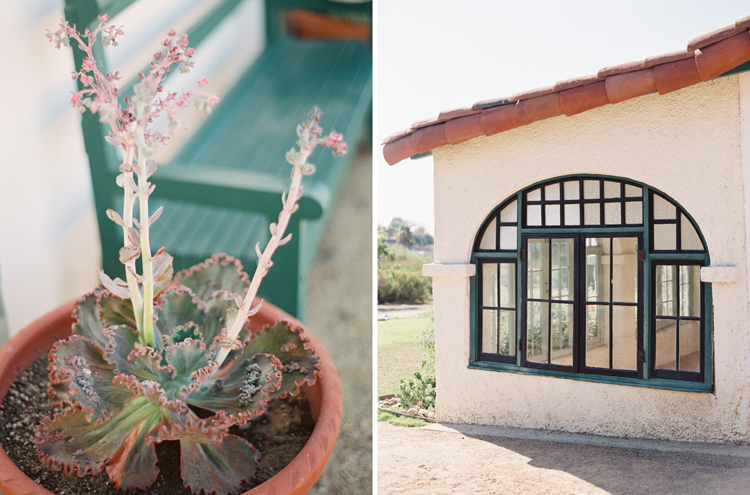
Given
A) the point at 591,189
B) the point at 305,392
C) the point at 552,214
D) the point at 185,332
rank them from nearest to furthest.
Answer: the point at 185,332 → the point at 305,392 → the point at 591,189 → the point at 552,214

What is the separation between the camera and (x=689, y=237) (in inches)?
122

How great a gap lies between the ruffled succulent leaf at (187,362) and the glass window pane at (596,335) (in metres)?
3.04

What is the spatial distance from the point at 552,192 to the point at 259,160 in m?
2.25

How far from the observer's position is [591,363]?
13.0 feet

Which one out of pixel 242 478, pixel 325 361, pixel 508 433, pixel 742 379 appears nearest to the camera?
pixel 242 478

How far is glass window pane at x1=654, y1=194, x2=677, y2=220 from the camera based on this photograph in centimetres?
316

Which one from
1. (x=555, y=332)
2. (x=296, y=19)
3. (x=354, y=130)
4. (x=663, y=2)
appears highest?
(x=663, y=2)

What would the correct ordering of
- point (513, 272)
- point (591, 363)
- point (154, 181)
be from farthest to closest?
point (591, 363), point (513, 272), point (154, 181)

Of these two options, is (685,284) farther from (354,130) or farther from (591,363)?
(354,130)

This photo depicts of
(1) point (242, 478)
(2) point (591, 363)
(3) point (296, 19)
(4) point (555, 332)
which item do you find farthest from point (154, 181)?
(2) point (591, 363)

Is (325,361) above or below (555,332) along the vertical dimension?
above

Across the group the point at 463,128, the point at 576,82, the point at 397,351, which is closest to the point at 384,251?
the point at 397,351

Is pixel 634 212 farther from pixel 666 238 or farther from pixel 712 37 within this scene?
pixel 712 37

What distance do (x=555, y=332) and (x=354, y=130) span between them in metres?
2.46
